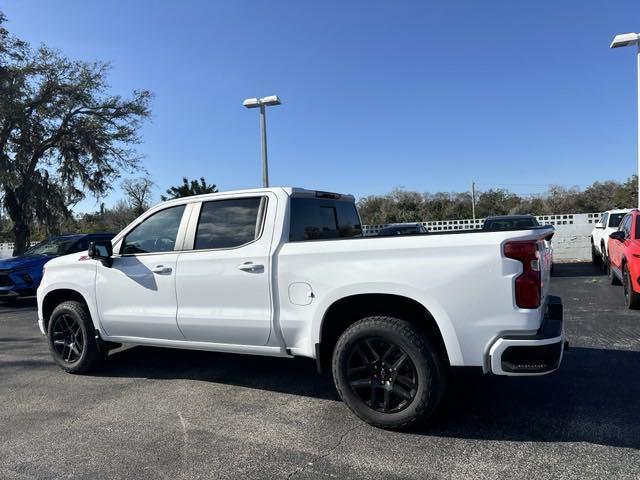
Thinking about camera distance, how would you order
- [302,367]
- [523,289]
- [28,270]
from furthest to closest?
[28,270] → [302,367] → [523,289]

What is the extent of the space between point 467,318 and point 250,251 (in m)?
1.89

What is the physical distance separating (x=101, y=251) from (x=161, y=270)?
30.7 inches

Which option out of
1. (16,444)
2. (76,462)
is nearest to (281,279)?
(76,462)

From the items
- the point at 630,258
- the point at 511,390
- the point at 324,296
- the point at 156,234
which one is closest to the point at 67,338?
the point at 156,234

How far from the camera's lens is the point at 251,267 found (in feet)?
13.8

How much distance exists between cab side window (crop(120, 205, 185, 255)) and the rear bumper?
10.2ft

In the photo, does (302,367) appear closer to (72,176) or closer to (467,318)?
(467,318)

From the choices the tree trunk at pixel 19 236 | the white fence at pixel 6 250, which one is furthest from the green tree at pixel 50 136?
the white fence at pixel 6 250

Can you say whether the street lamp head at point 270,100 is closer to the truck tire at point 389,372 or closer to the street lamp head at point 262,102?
the street lamp head at point 262,102

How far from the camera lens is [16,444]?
3.71m

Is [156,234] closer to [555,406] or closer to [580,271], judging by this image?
[555,406]

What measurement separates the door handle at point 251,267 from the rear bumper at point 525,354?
193 cm

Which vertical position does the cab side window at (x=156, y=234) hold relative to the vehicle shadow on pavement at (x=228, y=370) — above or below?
above

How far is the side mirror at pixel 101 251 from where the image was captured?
16.3ft
